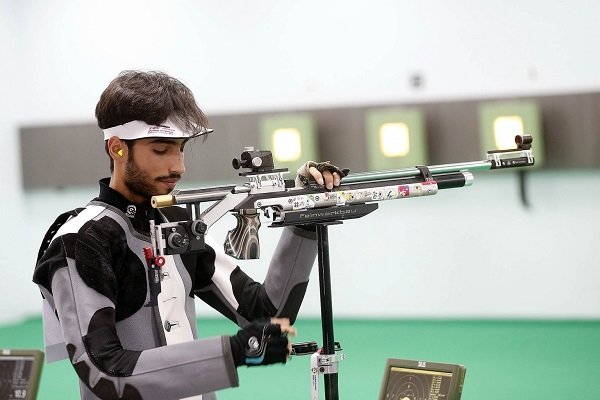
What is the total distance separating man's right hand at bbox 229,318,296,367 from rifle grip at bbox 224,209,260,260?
27 cm

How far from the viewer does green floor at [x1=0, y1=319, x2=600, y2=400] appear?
16.0 feet

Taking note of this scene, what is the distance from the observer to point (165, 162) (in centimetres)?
246

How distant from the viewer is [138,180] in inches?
97.2

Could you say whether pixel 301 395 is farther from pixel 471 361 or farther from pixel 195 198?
pixel 195 198

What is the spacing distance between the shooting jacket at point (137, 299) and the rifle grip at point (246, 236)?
213 mm

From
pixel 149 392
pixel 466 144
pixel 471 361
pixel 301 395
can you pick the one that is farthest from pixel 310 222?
pixel 466 144

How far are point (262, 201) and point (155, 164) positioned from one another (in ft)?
0.91

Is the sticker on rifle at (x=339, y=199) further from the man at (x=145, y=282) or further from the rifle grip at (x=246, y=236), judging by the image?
the rifle grip at (x=246, y=236)

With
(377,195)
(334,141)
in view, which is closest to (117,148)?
(377,195)

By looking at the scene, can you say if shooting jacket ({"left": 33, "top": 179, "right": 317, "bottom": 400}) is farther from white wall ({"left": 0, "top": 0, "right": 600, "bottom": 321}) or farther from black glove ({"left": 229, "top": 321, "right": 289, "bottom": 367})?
white wall ({"left": 0, "top": 0, "right": 600, "bottom": 321})

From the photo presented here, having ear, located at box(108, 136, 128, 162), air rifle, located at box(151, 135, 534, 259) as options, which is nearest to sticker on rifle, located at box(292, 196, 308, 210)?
air rifle, located at box(151, 135, 534, 259)

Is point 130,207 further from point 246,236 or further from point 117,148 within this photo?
point 246,236

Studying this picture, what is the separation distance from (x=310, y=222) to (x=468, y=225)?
4063 mm

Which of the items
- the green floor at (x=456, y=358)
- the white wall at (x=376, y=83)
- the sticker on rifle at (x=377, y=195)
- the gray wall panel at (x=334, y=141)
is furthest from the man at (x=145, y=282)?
the white wall at (x=376, y=83)
